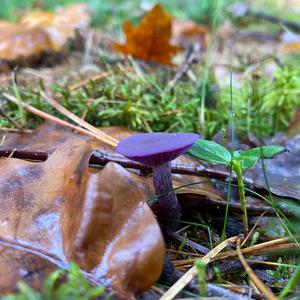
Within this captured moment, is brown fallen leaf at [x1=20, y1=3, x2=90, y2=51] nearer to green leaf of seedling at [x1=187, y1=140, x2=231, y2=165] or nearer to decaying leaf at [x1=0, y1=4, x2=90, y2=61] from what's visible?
decaying leaf at [x1=0, y1=4, x2=90, y2=61]

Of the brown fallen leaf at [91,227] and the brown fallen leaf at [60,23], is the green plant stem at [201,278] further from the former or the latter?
the brown fallen leaf at [60,23]

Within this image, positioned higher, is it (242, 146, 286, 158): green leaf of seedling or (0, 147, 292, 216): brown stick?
(242, 146, 286, 158): green leaf of seedling

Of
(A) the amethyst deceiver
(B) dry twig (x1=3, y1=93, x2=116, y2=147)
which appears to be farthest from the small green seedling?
(B) dry twig (x1=3, y1=93, x2=116, y2=147)

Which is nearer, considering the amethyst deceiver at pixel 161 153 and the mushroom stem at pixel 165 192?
the amethyst deceiver at pixel 161 153

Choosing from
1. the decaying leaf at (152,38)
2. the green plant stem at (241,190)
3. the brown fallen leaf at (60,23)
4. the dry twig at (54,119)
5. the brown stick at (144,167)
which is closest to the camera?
the green plant stem at (241,190)

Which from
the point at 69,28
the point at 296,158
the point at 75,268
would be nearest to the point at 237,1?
the point at 69,28

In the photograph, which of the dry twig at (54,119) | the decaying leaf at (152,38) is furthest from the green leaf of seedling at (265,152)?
the decaying leaf at (152,38)
